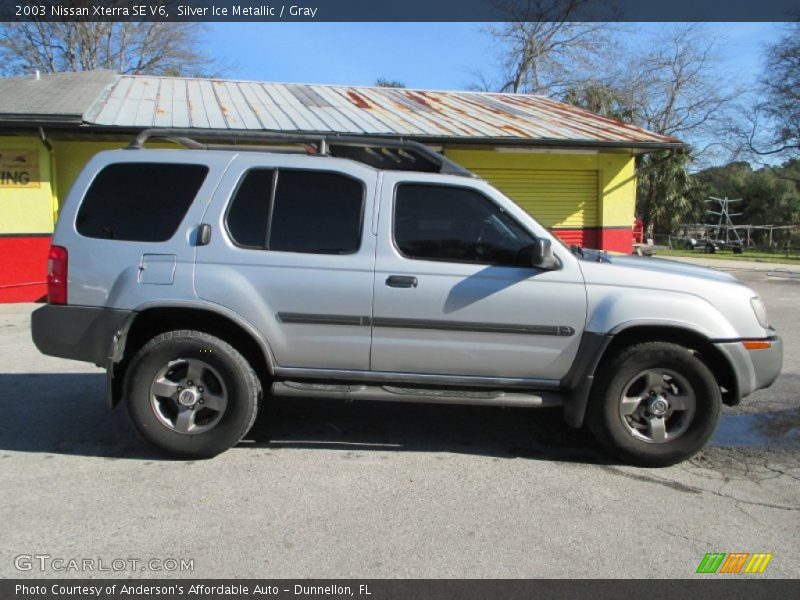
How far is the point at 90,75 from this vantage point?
13.8m

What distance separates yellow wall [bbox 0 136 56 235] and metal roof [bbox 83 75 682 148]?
1278mm

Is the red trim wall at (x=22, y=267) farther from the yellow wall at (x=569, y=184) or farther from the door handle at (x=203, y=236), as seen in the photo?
the yellow wall at (x=569, y=184)

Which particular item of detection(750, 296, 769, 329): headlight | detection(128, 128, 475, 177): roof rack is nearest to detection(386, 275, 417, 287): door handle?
detection(128, 128, 475, 177): roof rack

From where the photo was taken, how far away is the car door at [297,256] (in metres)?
4.02

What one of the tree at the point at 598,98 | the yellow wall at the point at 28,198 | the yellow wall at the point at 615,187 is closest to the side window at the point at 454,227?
the yellow wall at the point at 28,198

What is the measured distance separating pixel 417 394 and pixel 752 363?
2245 millimetres

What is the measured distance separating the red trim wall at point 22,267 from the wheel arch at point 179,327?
25.8 ft

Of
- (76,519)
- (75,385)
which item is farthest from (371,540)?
(75,385)

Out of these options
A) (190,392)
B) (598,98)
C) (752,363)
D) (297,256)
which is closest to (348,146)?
(297,256)

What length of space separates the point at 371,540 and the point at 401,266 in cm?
172

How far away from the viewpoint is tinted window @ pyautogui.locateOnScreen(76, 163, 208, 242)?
4.12 metres

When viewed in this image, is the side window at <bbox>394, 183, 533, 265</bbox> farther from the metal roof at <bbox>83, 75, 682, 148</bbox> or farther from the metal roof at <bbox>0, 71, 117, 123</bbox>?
the metal roof at <bbox>0, 71, 117, 123</bbox>

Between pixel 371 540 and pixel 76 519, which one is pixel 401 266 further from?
pixel 76 519
